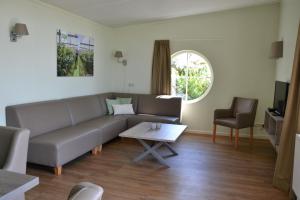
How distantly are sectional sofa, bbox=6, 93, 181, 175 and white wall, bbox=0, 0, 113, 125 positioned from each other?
207mm

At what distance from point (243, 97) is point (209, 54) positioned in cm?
114

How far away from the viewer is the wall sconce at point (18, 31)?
3.34m

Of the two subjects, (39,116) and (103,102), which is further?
(103,102)

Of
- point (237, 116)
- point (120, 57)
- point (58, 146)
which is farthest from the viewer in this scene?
point (120, 57)

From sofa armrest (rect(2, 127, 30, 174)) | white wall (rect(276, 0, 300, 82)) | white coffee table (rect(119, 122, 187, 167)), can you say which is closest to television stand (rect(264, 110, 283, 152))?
white wall (rect(276, 0, 300, 82))

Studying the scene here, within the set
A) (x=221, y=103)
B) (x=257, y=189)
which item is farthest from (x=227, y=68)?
(x=257, y=189)

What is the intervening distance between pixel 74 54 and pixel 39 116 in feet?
4.96

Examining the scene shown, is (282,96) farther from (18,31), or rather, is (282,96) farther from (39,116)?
(18,31)

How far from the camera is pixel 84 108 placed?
15.5 ft

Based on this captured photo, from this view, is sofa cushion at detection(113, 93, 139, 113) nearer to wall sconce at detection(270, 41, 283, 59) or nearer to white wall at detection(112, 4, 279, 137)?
white wall at detection(112, 4, 279, 137)

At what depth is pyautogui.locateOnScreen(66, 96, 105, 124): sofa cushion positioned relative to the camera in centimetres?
440

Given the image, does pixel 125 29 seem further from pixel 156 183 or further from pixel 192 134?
pixel 156 183

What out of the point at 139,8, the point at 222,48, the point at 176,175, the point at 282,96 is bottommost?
the point at 176,175

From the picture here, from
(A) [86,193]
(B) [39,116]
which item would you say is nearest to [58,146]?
(B) [39,116]
